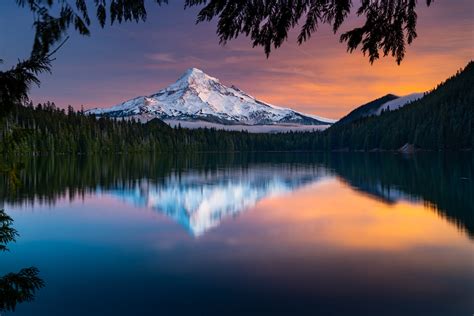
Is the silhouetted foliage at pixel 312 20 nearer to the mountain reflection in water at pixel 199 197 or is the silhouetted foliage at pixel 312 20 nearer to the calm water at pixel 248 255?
the calm water at pixel 248 255

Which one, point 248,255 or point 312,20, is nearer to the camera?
point 312,20

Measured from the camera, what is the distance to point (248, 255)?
18438mm

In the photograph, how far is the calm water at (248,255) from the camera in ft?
40.9

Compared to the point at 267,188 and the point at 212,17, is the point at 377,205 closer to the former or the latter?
the point at 267,188

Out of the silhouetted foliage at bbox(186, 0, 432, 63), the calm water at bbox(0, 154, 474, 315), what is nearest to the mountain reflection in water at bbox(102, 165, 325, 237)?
the calm water at bbox(0, 154, 474, 315)

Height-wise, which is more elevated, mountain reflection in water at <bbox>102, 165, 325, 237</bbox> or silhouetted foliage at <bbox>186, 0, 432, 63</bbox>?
silhouetted foliage at <bbox>186, 0, 432, 63</bbox>

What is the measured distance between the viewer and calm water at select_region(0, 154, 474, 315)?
12461 millimetres

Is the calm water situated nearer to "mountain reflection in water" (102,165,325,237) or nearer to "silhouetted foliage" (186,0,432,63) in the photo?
"mountain reflection in water" (102,165,325,237)

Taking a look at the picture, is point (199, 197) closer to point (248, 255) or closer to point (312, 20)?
point (248, 255)

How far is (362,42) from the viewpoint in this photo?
19.1 ft

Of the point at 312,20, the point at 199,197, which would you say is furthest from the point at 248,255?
the point at 199,197

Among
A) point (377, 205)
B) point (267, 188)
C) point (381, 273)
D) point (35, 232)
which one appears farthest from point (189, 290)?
point (267, 188)

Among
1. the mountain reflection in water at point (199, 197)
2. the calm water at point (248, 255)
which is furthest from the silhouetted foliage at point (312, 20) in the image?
the mountain reflection in water at point (199, 197)

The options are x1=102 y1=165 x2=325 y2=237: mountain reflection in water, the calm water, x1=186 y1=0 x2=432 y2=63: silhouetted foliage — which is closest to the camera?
x1=186 y1=0 x2=432 y2=63: silhouetted foliage
